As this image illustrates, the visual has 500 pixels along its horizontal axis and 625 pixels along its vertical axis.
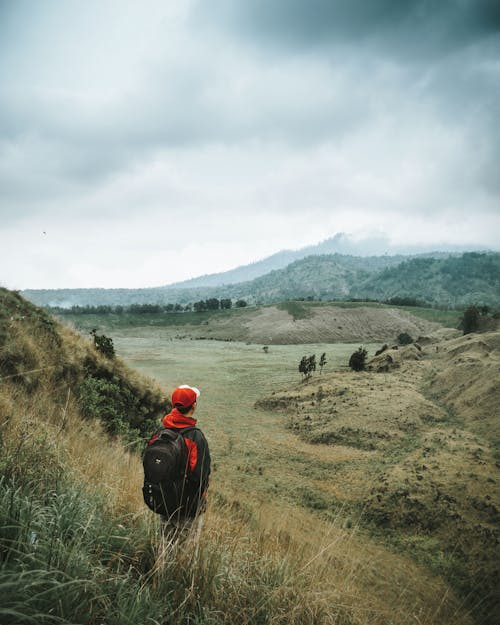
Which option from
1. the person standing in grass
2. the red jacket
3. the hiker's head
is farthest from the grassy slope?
the hiker's head

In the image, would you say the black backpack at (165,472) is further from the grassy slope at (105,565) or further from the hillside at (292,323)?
the hillside at (292,323)

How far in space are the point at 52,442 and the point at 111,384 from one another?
836cm

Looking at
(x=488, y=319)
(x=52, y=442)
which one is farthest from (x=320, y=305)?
(x=52, y=442)

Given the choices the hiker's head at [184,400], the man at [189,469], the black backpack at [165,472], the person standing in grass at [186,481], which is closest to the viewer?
the black backpack at [165,472]

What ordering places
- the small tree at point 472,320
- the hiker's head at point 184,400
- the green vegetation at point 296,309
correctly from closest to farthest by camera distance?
1. the hiker's head at point 184,400
2. the small tree at point 472,320
3. the green vegetation at point 296,309

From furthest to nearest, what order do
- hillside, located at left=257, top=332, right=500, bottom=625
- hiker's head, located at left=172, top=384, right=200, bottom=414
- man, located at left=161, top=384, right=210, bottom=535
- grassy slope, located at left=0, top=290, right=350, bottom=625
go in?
hillside, located at left=257, top=332, right=500, bottom=625 < hiker's head, located at left=172, top=384, right=200, bottom=414 < man, located at left=161, top=384, right=210, bottom=535 < grassy slope, located at left=0, top=290, right=350, bottom=625

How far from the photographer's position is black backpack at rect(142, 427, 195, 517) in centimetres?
352

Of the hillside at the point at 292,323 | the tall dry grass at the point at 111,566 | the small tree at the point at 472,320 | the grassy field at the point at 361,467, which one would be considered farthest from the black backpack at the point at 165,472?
the hillside at the point at 292,323

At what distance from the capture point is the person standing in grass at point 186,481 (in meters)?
3.62

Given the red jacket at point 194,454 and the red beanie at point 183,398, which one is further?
the red beanie at point 183,398

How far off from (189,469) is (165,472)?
14.6 inches

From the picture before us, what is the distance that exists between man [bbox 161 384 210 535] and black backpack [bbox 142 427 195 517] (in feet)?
0.23

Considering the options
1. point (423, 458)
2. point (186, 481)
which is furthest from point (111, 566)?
point (423, 458)

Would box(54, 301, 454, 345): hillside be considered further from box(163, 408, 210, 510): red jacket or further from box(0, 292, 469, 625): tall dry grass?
box(0, 292, 469, 625): tall dry grass
